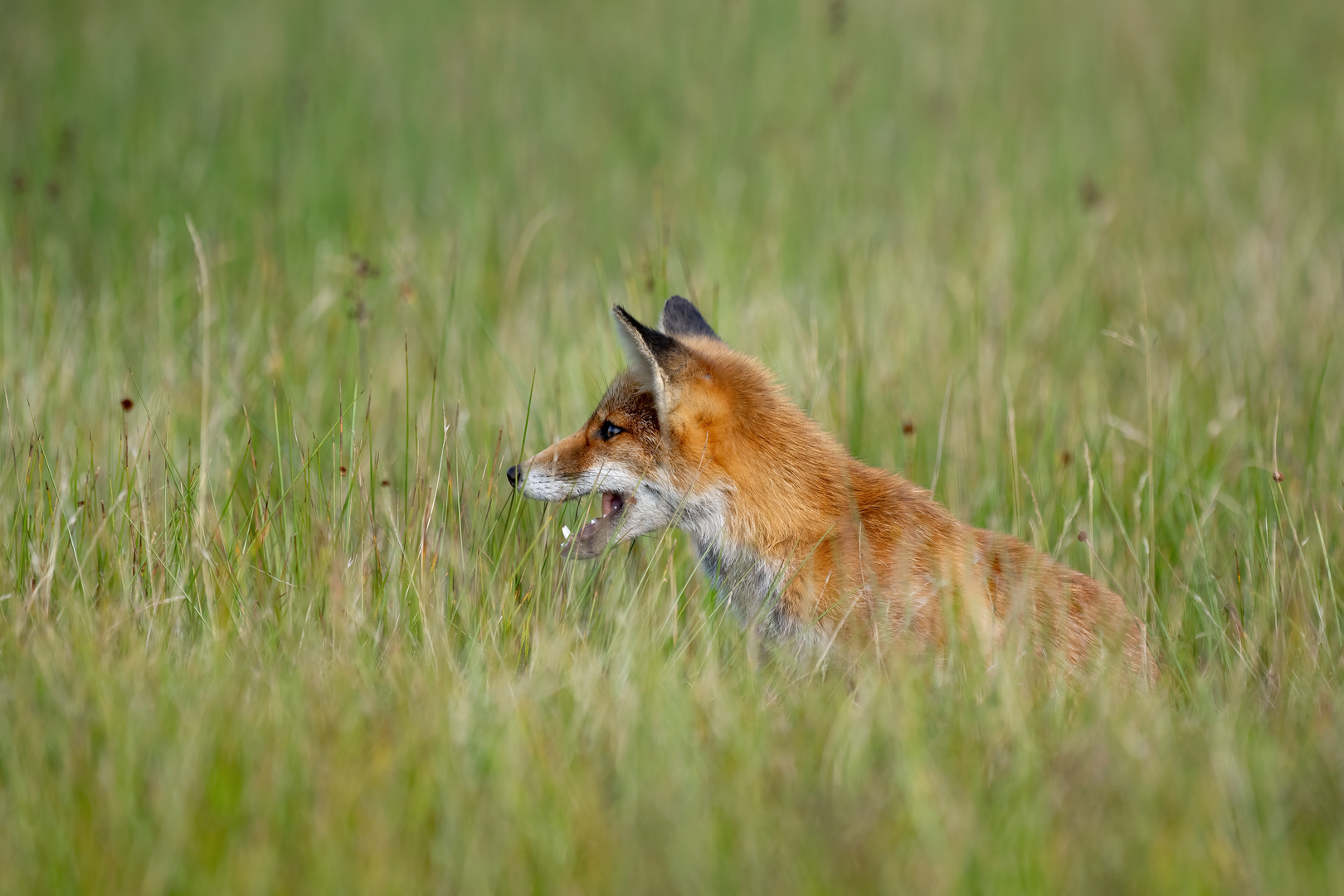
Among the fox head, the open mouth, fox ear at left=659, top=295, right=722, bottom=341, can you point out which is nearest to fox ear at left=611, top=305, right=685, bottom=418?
the fox head

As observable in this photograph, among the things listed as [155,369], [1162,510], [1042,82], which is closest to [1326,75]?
[1042,82]

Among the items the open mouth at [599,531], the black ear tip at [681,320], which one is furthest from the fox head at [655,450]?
the black ear tip at [681,320]

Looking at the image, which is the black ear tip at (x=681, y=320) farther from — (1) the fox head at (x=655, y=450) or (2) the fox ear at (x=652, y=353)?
(2) the fox ear at (x=652, y=353)

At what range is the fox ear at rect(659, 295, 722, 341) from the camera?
5.33m

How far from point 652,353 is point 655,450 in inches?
18.7

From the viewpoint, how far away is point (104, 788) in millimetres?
2676

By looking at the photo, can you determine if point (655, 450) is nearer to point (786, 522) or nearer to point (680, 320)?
point (786, 522)

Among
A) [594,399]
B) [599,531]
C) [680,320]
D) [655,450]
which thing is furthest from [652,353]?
[594,399]

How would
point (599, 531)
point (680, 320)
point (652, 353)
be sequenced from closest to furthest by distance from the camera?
point (652, 353) → point (599, 531) → point (680, 320)

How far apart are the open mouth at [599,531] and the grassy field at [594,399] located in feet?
0.39

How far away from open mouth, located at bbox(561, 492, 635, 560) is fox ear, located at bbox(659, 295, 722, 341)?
0.91 m

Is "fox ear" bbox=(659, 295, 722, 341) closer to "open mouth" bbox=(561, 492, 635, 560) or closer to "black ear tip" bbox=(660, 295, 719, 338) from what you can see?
"black ear tip" bbox=(660, 295, 719, 338)

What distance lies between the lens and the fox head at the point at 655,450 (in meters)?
4.52

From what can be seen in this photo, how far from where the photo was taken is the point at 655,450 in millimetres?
4691
